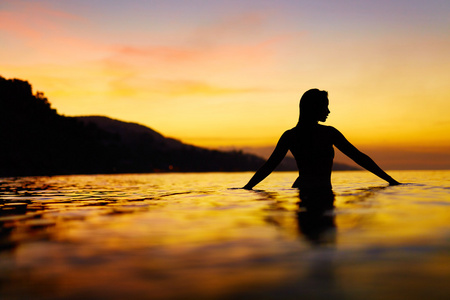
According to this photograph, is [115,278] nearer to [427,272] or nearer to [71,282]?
[71,282]

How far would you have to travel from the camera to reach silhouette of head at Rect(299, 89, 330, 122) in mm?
7906

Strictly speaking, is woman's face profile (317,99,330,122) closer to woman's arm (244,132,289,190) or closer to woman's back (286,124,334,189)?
woman's back (286,124,334,189)

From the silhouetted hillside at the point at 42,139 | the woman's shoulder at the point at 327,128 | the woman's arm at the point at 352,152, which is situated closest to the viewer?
the woman's shoulder at the point at 327,128

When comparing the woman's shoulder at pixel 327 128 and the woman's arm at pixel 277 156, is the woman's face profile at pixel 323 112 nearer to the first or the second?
the woman's shoulder at pixel 327 128

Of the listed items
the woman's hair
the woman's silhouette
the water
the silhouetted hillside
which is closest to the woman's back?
the woman's silhouette

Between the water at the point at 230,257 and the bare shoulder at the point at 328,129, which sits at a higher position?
the bare shoulder at the point at 328,129

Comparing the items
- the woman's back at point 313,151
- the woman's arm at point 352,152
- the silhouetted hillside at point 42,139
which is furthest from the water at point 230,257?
the silhouetted hillside at point 42,139

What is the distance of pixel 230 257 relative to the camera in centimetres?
314

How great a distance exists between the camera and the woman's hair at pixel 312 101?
25.9 feet

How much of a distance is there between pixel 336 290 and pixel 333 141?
20.0 feet

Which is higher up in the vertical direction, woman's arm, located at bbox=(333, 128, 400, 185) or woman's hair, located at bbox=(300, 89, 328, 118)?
woman's hair, located at bbox=(300, 89, 328, 118)

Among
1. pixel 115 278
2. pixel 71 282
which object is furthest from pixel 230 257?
pixel 71 282

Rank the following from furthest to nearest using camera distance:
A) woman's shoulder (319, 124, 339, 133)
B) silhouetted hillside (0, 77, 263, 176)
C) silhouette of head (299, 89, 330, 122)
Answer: silhouetted hillside (0, 77, 263, 176), woman's shoulder (319, 124, 339, 133), silhouette of head (299, 89, 330, 122)

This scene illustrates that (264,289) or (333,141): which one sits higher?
(333,141)
